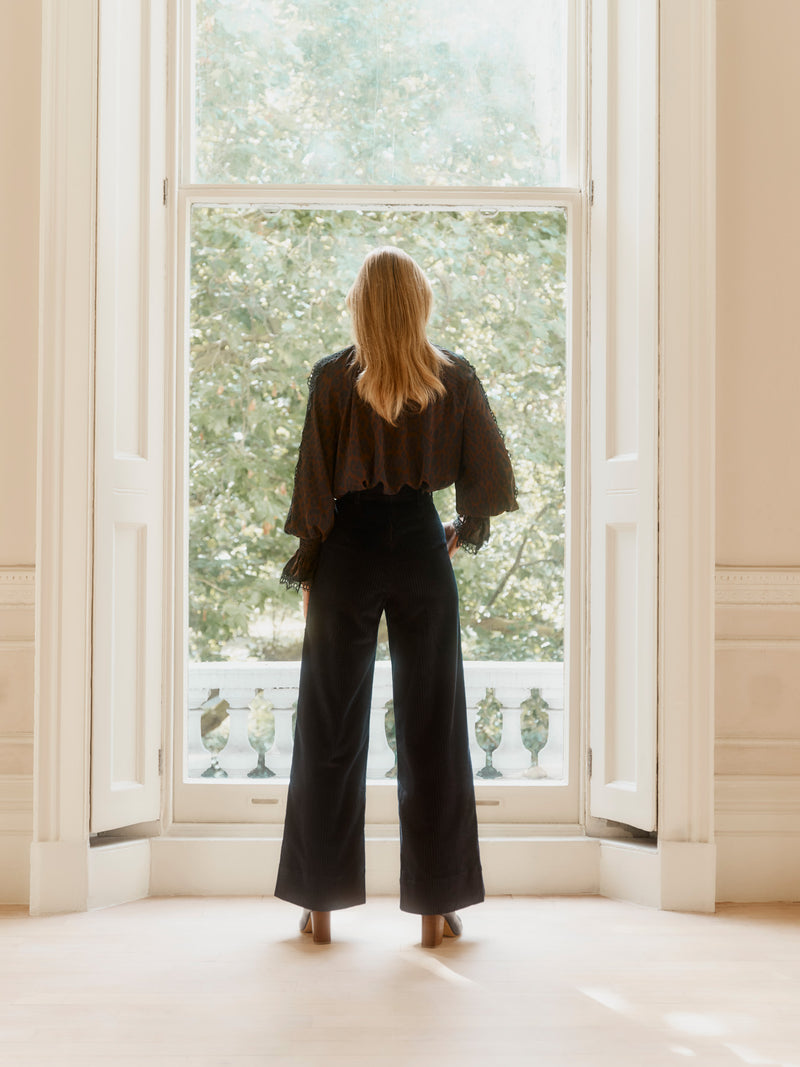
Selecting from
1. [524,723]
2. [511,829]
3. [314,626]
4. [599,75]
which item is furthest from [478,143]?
[511,829]

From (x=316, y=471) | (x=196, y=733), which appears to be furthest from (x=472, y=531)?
(x=196, y=733)

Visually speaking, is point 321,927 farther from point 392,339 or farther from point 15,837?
point 392,339

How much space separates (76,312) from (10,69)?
748 millimetres

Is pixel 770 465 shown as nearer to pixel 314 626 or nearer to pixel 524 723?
pixel 524 723

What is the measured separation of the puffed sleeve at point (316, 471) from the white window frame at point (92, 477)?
652 millimetres

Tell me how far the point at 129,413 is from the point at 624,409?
4.56 ft

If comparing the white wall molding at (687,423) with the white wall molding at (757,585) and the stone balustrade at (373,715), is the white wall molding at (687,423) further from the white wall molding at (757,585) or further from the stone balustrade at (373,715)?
the stone balustrade at (373,715)

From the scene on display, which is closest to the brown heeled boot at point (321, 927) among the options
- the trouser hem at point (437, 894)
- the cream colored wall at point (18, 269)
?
the trouser hem at point (437, 894)

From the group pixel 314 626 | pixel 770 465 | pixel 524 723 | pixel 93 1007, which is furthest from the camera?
pixel 524 723

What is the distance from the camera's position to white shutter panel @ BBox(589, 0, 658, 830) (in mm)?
2609

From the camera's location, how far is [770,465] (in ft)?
8.93

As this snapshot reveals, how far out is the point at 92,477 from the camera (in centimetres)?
256

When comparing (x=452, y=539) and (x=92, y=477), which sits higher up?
(x=92, y=477)

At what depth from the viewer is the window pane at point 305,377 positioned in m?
3.03
